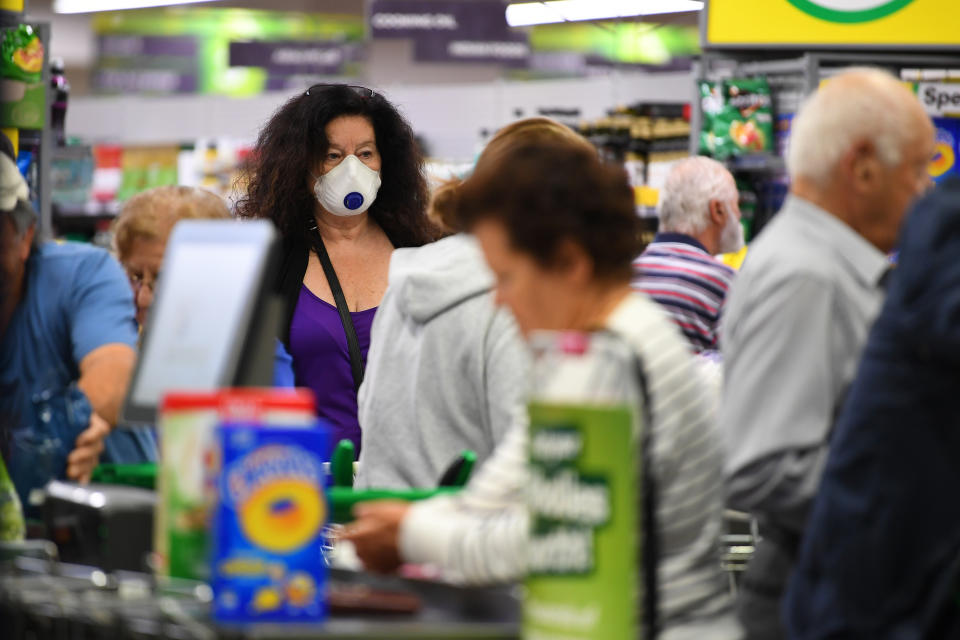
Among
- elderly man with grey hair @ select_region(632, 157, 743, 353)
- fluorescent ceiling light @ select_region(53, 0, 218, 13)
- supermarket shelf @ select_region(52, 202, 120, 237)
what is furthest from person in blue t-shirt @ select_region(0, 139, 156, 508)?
fluorescent ceiling light @ select_region(53, 0, 218, 13)

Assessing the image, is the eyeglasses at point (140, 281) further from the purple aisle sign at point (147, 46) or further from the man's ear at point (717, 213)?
the purple aisle sign at point (147, 46)

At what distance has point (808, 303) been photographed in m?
2.36

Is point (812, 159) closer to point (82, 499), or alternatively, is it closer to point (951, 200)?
point (951, 200)

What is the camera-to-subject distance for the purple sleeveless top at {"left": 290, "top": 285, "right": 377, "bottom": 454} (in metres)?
4.04

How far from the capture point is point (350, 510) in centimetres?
246

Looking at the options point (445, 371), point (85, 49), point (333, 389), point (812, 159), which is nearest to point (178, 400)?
point (812, 159)

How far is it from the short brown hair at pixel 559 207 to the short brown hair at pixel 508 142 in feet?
3.76

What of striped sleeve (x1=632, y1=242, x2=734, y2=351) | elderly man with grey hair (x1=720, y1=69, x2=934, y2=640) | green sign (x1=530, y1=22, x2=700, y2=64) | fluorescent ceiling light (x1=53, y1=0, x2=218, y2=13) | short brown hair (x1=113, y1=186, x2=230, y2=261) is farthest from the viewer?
green sign (x1=530, y1=22, x2=700, y2=64)

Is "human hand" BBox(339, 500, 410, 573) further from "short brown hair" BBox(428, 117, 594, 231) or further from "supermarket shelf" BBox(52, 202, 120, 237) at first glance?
"supermarket shelf" BBox(52, 202, 120, 237)

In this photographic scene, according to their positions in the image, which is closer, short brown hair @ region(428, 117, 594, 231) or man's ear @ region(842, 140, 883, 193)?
man's ear @ region(842, 140, 883, 193)

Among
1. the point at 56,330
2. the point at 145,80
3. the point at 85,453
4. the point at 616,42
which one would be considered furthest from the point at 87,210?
the point at 85,453

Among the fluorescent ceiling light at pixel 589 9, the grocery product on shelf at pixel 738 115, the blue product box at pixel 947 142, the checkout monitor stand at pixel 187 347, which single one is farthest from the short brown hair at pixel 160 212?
the fluorescent ceiling light at pixel 589 9

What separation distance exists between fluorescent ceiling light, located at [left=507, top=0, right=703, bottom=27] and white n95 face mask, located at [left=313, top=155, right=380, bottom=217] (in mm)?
7167

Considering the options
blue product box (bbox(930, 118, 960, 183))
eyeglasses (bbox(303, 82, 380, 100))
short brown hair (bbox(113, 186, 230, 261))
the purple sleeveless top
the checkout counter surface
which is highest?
eyeglasses (bbox(303, 82, 380, 100))
